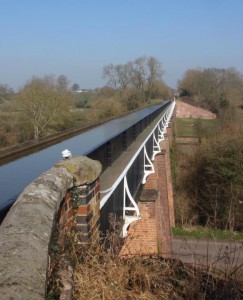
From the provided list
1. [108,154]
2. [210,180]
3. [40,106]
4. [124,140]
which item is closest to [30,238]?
[108,154]

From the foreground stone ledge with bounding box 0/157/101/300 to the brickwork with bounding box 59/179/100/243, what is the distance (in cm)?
30

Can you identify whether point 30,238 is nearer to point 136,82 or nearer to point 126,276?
point 126,276

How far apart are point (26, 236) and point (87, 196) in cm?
175

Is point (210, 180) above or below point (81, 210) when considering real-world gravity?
below

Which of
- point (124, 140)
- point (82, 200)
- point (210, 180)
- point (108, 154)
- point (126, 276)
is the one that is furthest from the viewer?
point (210, 180)

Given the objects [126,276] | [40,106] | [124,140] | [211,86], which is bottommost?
[126,276]

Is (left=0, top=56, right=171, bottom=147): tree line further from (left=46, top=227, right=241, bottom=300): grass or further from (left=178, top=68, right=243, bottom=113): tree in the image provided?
(left=178, top=68, right=243, bottom=113): tree

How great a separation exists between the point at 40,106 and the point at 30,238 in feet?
105

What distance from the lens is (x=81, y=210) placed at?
12.4 feet

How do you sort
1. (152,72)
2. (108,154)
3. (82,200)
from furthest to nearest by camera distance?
1. (152,72)
2. (108,154)
3. (82,200)

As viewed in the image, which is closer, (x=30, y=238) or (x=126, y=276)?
(x=30, y=238)

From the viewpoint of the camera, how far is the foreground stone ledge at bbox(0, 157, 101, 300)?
165 cm

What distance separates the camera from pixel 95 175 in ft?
12.7

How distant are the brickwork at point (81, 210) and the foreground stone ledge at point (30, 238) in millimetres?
299
